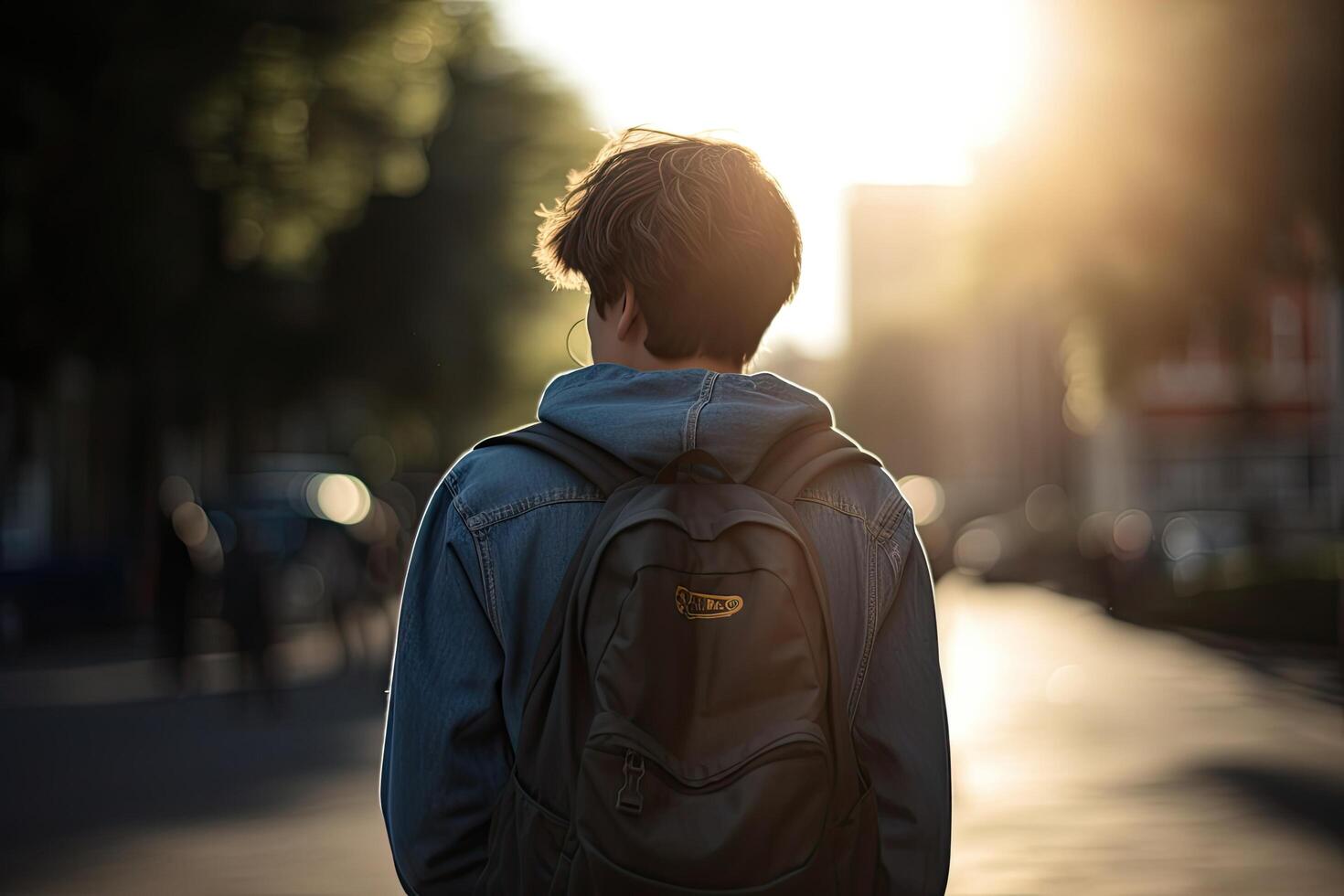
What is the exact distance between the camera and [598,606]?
2254 mm

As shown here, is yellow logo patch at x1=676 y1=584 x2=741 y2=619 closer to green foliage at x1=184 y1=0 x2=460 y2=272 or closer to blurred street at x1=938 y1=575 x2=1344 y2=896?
blurred street at x1=938 y1=575 x2=1344 y2=896

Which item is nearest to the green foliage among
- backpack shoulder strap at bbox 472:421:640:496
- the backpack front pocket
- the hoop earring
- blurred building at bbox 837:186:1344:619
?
blurred building at bbox 837:186:1344:619

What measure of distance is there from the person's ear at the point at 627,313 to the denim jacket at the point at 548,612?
5cm

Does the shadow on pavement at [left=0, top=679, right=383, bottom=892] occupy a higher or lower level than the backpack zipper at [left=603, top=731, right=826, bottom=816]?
lower

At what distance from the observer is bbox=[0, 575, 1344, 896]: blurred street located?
8219mm

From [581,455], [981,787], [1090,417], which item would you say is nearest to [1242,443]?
[1090,417]

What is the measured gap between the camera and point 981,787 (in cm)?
1087

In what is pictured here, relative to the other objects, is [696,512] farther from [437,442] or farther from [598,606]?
[437,442]

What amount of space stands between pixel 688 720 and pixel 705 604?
131 millimetres

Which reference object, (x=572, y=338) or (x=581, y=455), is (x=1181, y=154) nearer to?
(x=572, y=338)

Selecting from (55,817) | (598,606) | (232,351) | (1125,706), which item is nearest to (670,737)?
(598,606)

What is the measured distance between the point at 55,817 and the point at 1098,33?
41.5 ft

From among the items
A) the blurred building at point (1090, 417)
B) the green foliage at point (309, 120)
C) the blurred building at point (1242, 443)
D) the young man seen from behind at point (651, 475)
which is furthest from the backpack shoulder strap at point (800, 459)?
the blurred building at point (1242, 443)

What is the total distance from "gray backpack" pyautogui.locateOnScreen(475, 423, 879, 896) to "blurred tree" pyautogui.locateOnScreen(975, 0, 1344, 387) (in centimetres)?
1613
